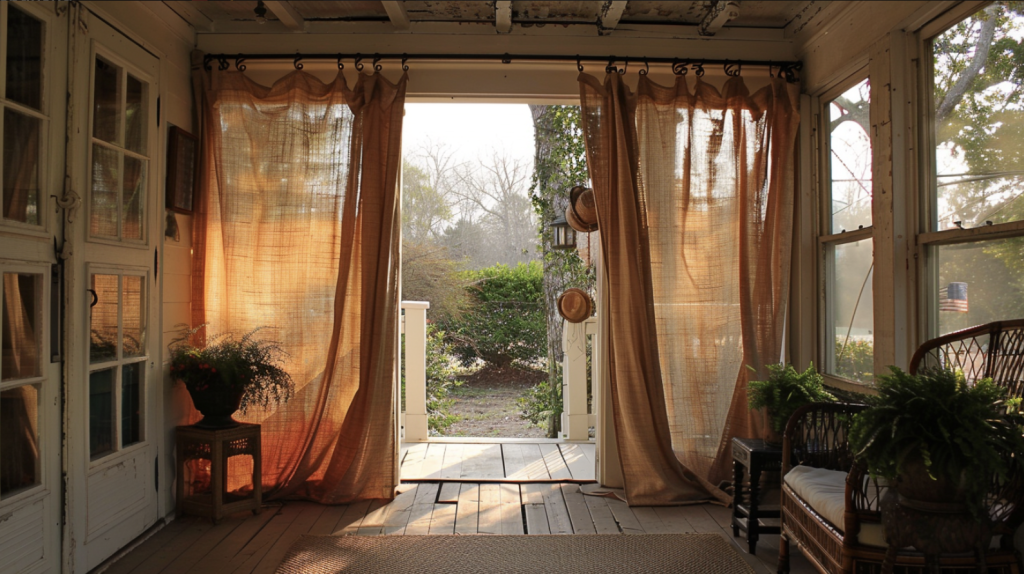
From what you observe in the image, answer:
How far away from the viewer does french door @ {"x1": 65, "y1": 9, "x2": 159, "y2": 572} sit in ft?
8.31

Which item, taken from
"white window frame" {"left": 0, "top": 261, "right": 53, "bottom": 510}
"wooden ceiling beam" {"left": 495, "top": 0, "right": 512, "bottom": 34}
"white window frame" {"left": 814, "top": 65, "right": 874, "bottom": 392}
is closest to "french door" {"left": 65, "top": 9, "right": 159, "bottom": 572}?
"white window frame" {"left": 0, "top": 261, "right": 53, "bottom": 510}

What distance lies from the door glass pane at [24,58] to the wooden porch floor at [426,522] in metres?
1.79

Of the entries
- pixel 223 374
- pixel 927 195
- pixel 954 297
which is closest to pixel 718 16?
pixel 927 195

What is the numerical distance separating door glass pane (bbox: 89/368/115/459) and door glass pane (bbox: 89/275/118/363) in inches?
3.0

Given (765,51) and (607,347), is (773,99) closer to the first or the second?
(765,51)

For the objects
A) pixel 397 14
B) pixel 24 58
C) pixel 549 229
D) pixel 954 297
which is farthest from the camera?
pixel 549 229

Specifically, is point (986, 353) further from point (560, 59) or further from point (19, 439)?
point (19, 439)

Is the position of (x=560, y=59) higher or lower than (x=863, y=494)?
higher

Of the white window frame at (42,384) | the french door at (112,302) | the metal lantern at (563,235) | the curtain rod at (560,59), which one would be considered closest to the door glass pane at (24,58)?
the french door at (112,302)

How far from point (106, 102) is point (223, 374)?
125cm

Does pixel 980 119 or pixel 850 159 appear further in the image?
pixel 850 159

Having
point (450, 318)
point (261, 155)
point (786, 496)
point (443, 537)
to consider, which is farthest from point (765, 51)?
point (450, 318)

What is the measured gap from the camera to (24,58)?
87.9 inches

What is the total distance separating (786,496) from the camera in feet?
8.13
